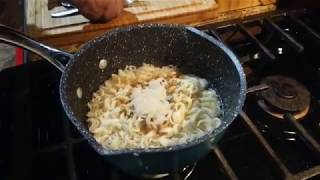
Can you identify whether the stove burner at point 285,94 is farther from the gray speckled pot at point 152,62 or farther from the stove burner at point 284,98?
the gray speckled pot at point 152,62

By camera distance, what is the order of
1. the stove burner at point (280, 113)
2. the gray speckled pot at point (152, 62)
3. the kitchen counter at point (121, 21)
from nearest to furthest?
1. the gray speckled pot at point (152, 62)
2. the stove burner at point (280, 113)
3. the kitchen counter at point (121, 21)

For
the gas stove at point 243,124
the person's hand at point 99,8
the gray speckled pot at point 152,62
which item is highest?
the person's hand at point 99,8

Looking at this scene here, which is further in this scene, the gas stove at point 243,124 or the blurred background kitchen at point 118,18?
the blurred background kitchen at point 118,18

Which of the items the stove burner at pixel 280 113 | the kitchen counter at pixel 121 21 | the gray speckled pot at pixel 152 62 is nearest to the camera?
the gray speckled pot at pixel 152 62

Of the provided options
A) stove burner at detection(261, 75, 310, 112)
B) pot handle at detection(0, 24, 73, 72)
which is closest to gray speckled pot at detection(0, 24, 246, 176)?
pot handle at detection(0, 24, 73, 72)

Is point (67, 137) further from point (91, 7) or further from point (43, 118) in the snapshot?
point (91, 7)

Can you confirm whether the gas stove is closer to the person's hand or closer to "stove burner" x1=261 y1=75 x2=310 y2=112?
"stove burner" x1=261 y1=75 x2=310 y2=112

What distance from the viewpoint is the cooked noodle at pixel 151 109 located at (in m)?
0.62

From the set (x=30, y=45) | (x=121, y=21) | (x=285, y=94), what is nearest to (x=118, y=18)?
(x=121, y=21)

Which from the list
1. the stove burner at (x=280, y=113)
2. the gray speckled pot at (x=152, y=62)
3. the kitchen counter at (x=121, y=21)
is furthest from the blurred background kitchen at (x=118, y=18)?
the stove burner at (x=280, y=113)

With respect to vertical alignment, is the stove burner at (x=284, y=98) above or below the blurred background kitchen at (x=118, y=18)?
below

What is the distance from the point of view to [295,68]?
2.69ft

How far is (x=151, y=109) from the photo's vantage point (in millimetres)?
660

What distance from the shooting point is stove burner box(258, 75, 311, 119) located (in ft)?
2.32
